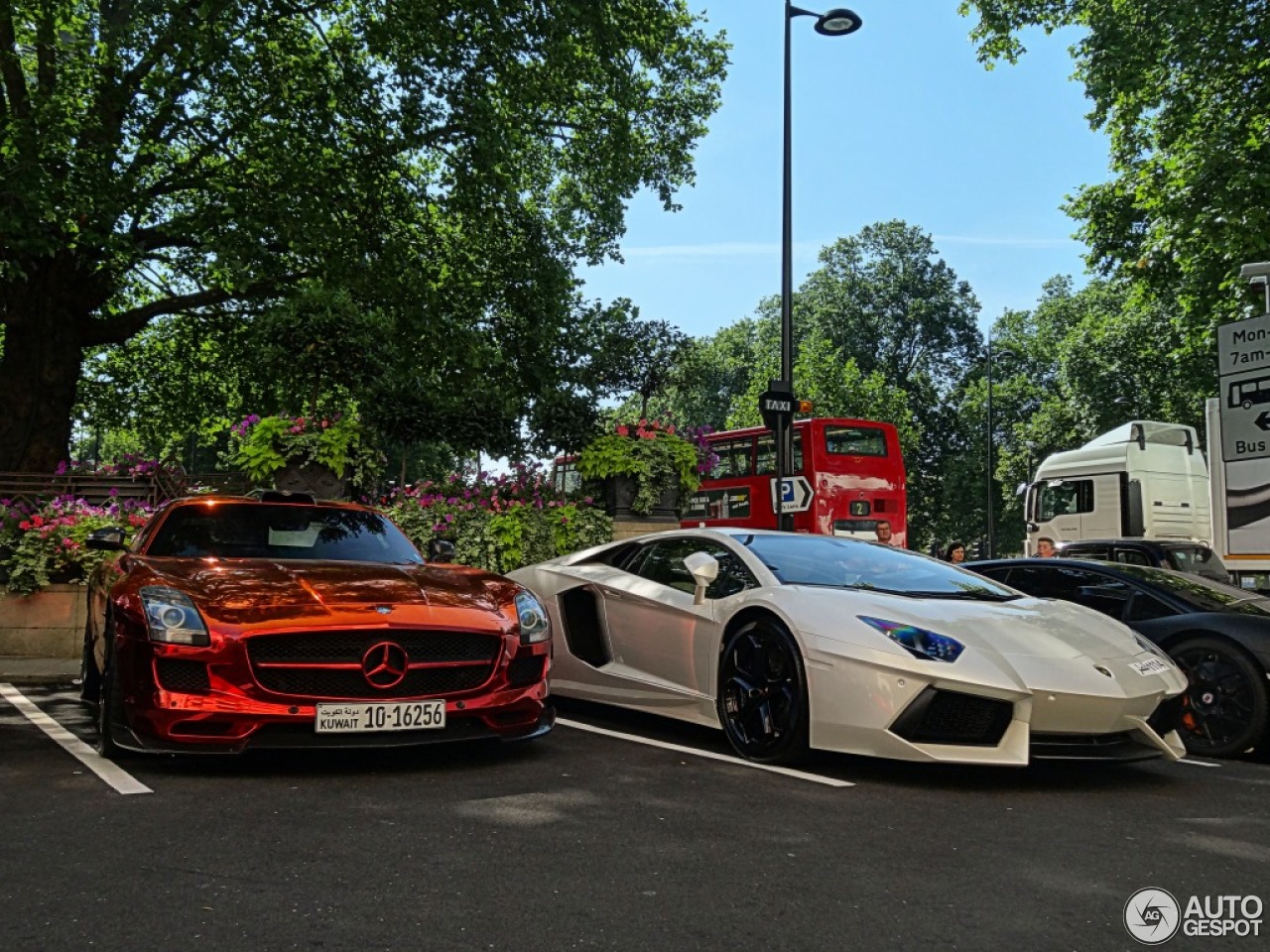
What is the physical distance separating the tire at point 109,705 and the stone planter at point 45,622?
525 cm

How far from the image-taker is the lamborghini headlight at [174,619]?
4695 millimetres

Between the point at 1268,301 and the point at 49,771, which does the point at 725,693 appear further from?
the point at 1268,301

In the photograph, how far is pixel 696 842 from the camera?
12.7 feet

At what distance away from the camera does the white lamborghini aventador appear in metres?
4.93

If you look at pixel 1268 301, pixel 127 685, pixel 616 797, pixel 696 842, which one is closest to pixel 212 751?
pixel 127 685

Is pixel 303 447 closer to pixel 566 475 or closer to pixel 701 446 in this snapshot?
pixel 566 475

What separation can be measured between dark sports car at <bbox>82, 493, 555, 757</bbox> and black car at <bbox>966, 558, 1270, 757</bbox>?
13.0ft

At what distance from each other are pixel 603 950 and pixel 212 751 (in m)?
2.59

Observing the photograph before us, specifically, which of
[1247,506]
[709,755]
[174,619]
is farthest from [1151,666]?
[1247,506]

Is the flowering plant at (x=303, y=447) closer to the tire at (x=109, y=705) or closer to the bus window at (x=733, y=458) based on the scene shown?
the tire at (x=109, y=705)

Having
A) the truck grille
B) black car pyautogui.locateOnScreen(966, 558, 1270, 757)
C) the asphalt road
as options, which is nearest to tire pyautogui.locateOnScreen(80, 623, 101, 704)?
the asphalt road

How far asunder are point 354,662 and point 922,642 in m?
2.60

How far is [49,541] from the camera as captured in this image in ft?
32.7

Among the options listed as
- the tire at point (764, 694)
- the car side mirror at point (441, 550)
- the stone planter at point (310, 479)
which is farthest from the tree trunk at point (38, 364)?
the tire at point (764, 694)
